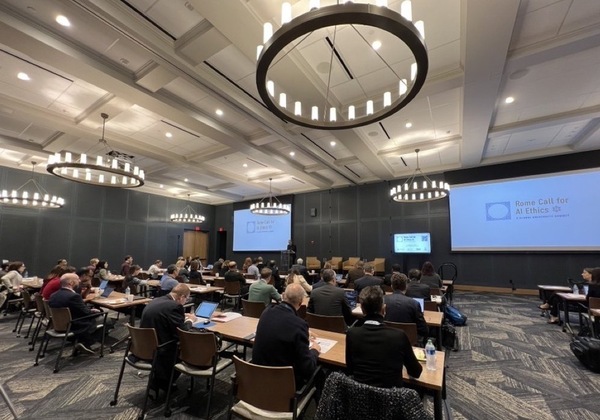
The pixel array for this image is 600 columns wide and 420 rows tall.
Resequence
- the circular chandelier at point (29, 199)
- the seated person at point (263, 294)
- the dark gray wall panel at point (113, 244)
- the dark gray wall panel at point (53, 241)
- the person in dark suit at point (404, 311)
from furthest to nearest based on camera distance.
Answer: the dark gray wall panel at point (113, 244), the dark gray wall panel at point (53, 241), the circular chandelier at point (29, 199), the seated person at point (263, 294), the person in dark suit at point (404, 311)

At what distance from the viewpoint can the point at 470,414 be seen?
107 inches

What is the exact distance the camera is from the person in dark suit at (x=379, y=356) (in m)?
1.72

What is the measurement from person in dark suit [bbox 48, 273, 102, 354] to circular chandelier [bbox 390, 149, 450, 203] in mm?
7706

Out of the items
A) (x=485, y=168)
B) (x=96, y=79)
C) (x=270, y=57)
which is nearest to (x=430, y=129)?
(x=485, y=168)

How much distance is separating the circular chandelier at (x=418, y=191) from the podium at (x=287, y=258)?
17.5ft

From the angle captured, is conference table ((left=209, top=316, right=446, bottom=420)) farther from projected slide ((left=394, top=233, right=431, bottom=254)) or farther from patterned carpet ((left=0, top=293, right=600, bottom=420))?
projected slide ((left=394, top=233, right=431, bottom=254))

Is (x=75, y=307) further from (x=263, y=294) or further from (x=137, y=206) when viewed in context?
(x=137, y=206)

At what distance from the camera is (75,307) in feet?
12.5

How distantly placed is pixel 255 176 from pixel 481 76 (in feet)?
27.2

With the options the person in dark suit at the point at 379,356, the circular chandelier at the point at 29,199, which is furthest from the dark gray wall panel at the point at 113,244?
the person in dark suit at the point at 379,356

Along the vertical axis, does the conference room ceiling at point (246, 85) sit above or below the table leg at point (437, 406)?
above

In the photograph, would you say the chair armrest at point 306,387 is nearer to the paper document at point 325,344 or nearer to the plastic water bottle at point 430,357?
the paper document at point 325,344

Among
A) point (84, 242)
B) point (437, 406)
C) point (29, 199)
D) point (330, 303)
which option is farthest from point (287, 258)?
point (437, 406)

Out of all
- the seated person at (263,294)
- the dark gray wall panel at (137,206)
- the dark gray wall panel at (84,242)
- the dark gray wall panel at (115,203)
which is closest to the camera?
the seated person at (263,294)
